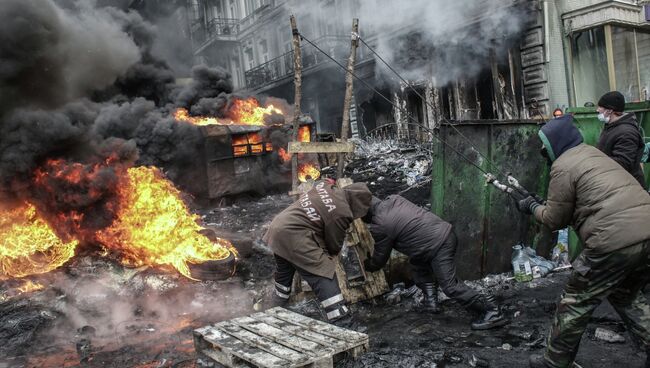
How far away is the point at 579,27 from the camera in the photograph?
11.0 meters

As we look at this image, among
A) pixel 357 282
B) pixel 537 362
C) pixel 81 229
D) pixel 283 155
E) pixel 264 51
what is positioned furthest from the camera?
pixel 264 51

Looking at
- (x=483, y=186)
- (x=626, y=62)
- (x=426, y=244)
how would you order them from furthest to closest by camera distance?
(x=626, y=62) < (x=483, y=186) < (x=426, y=244)

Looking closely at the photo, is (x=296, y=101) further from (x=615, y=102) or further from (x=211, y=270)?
(x=615, y=102)

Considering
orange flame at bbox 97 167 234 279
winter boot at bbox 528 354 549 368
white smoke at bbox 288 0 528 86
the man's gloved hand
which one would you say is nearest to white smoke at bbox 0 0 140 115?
orange flame at bbox 97 167 234 279

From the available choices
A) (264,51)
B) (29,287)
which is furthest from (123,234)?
(264,51)

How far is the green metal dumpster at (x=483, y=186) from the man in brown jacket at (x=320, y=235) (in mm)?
1312

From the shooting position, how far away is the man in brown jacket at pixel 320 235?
426cm

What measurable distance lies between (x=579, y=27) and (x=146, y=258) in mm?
10728

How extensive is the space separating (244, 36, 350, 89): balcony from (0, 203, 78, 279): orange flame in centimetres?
1451

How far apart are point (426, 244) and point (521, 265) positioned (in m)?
1.82

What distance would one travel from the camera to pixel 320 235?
14.7 ft

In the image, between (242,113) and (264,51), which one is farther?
(264,51)

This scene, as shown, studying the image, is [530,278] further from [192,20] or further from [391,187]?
[192,20]

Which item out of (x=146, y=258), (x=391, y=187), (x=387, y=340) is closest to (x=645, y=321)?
(x=387, y=340)
